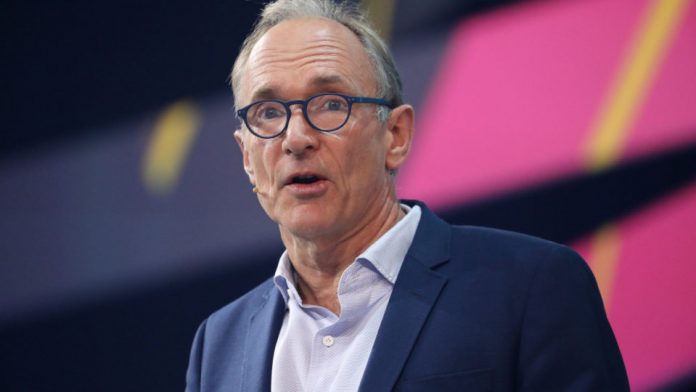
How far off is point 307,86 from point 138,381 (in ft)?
3.88

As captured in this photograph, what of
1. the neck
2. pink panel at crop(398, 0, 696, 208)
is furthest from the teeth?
pink panel at crop(398, 0, 696, 208)

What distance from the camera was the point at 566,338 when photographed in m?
1.33

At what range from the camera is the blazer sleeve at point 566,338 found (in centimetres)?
132

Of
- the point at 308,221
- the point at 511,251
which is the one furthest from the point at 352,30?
the point at 511,251

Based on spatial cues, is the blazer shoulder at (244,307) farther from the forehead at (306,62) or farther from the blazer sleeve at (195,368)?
the forehead at (306,62)

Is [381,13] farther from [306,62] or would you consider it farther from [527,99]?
[306,62]

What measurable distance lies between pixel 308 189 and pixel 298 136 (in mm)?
95

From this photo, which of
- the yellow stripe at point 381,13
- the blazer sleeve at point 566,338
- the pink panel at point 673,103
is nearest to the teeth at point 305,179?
the blazer sleeve at point 566,338

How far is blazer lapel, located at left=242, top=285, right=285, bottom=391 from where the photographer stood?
5.08ft

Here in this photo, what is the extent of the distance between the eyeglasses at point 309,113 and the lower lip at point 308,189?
0.32ft

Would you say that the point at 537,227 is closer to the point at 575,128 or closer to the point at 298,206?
the point at 575,128

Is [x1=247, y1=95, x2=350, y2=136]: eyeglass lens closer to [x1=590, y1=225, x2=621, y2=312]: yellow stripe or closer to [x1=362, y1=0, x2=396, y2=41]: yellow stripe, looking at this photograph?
[x1=362, y1=0, x2=396, y2=41]: yellow stripe

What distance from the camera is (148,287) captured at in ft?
7.59

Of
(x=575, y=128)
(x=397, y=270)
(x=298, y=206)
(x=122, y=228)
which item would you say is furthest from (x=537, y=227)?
(x=122, y=228)
